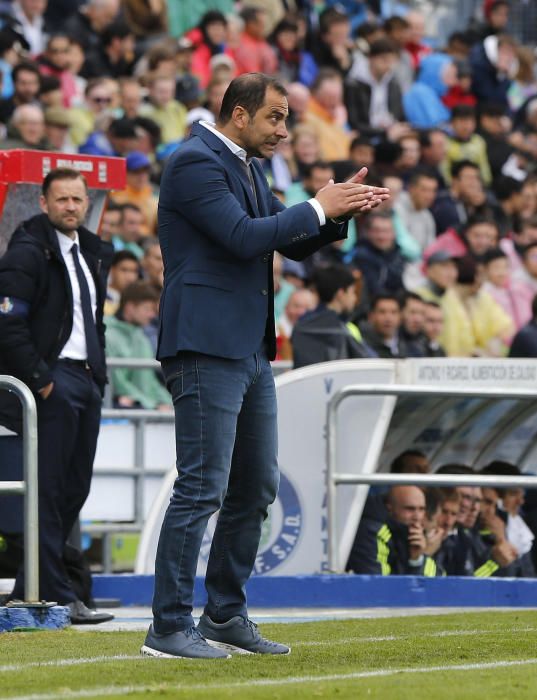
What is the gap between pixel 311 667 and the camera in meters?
6.14

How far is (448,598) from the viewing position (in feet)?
31.4

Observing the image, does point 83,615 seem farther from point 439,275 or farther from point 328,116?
point 328,116

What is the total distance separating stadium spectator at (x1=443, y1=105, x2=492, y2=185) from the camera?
1989 centimetres

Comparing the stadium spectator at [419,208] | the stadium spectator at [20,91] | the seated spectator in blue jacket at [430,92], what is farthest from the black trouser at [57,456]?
the seated spectator in blue jacket at [430,92]

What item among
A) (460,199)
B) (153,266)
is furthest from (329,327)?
(460,199)

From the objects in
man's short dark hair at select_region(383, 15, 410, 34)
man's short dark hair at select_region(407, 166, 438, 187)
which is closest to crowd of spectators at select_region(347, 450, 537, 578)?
man's short dark hair at select_region(407, 166, 438, 187)

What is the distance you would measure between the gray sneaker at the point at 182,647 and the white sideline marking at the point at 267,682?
0.08 m

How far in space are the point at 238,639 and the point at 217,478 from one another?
665 mm

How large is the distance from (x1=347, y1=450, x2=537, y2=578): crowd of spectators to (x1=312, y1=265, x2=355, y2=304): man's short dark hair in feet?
4.14

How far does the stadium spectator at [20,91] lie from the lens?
584 inches

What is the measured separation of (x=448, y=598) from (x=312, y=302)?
439 centimetres

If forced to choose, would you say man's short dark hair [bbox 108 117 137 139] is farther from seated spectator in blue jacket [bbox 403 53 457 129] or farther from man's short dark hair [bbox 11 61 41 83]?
seated spectator in blue jacket [bbox 403 53 457 129]

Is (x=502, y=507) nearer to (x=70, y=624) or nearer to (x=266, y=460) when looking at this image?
(x=70, y=624)

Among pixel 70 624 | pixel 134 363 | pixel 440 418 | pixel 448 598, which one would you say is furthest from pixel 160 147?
pixel 70 624
